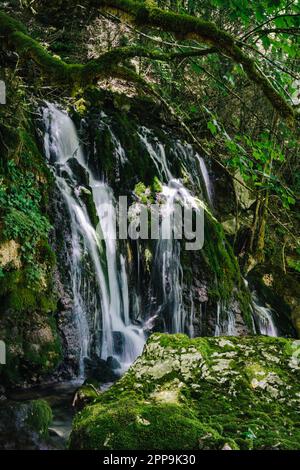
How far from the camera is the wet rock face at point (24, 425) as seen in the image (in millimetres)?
3959

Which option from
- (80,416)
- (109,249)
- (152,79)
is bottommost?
(80,416)

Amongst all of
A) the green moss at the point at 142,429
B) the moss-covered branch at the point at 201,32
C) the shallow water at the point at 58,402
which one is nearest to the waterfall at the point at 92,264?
the shallow water at the point at 58,402

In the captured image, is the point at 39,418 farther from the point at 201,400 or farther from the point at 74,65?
the point at 74,65

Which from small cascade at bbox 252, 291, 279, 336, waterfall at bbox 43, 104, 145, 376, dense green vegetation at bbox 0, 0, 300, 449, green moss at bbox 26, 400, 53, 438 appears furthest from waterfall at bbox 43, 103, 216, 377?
small cascade at bbox 252, 291, 279, 336

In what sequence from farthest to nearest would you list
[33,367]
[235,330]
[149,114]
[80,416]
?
[149,114], [235,330], [33,367], [80,416]

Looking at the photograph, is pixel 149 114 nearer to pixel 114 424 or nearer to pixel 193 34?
pixel 193 34

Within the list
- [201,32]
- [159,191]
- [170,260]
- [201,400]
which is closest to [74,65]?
[201,32]

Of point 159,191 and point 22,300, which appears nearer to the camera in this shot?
point 22,300

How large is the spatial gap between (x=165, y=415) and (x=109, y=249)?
556cm

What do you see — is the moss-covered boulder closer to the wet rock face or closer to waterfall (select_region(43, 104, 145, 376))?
the wet rock face

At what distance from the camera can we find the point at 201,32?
2.70 m

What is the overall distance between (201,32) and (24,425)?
373 centimetres

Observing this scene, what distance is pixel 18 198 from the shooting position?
622 cm

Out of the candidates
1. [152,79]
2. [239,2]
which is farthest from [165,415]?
[152,79]
